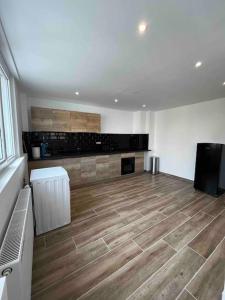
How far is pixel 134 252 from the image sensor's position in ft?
5.30

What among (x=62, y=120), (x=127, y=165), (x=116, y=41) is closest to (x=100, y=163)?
(x=127, y=165)

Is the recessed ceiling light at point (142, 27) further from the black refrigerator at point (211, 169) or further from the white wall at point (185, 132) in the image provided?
the white wall at point (185, 132)

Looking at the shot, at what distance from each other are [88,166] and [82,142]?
854 millimetres

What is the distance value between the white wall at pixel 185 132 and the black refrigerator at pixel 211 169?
0.51 meters

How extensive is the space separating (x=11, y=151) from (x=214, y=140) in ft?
14.8

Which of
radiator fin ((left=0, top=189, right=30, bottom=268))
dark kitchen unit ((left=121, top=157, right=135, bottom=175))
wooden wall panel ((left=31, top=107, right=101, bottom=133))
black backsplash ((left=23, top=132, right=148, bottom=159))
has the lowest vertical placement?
dark kitchen unit ((left=121, top=157, right=135, bottom=175))

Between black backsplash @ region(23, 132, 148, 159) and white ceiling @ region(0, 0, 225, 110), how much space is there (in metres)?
1.51

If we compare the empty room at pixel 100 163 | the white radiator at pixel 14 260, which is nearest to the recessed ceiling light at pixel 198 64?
the empty room at pixel 100 163

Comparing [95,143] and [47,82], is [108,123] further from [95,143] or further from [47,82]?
[47,82]

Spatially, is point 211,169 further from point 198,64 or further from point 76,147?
point 76,147

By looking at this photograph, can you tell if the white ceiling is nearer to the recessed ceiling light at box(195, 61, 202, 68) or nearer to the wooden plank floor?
the recessed ceiling light at box(195, 61, 202, 68)

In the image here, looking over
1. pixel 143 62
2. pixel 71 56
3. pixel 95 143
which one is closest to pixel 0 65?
Result: pixel 71 56

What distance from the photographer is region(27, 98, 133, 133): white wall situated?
11.5 feet

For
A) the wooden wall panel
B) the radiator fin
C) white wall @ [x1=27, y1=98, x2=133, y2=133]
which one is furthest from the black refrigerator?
the radiator fin
